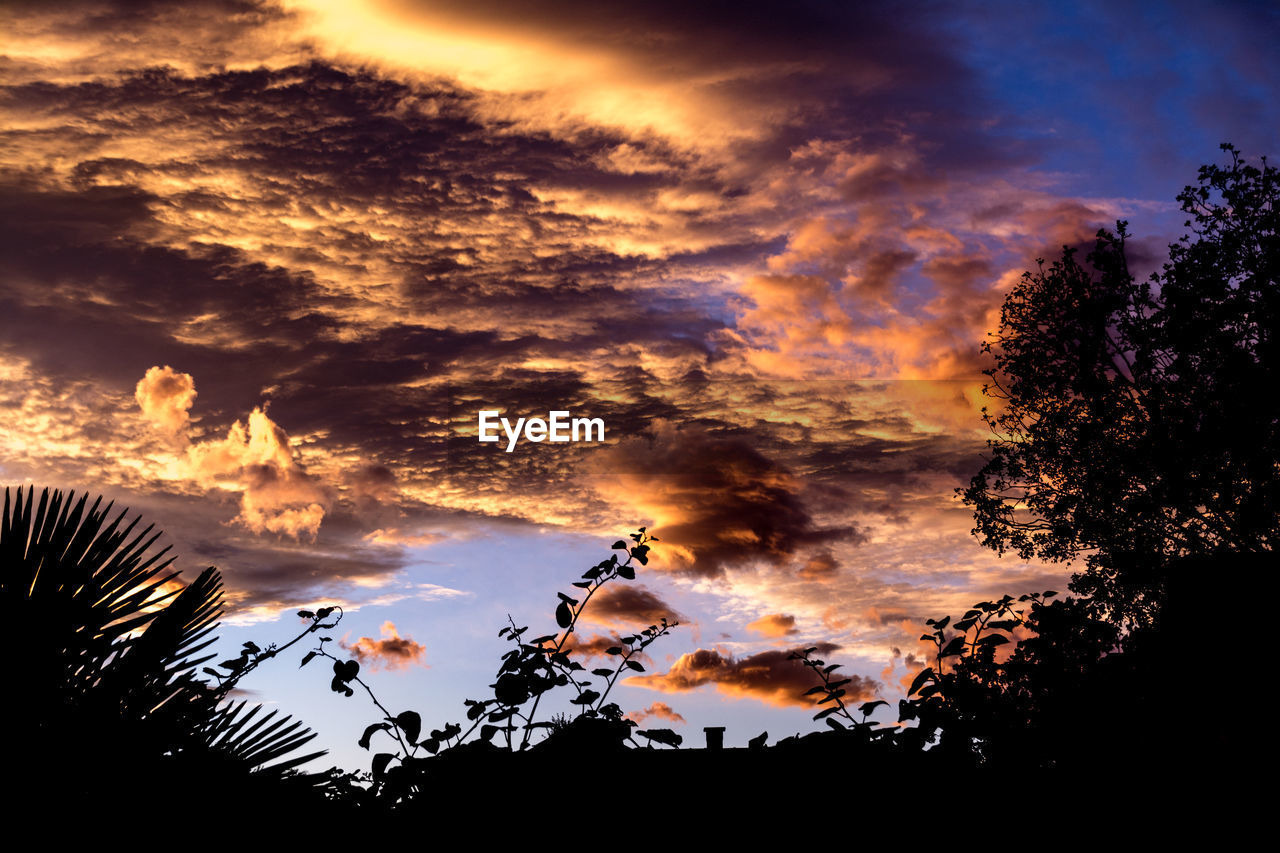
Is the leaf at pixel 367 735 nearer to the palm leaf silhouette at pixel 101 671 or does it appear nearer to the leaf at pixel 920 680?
the palm leaf silhouette at pixel 101 671

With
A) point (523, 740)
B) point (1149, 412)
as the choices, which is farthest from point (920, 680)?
point (1149, 412)

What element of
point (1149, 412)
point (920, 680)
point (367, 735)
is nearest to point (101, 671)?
point (367, 735)

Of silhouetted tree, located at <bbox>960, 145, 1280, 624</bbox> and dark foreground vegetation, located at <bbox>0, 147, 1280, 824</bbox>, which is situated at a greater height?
silhouetted tree, located at <bbox>960, 145, 1280, 624</bbox>

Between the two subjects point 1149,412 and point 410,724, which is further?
point 1149,412

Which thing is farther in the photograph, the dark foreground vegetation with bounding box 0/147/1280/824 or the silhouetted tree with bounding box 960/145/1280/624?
the silhouetted tree with bounding box 960/145/1280/624

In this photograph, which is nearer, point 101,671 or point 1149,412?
point 101,671

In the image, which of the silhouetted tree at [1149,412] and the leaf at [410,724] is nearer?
the leaf at [410,724]

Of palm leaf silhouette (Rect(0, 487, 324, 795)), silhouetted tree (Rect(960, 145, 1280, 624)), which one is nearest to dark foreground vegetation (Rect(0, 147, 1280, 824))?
palm leaf silhouette (Rect(0, 487, 324, 795))

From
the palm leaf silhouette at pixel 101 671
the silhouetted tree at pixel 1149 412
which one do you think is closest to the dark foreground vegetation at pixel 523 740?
the palm leaf silhouette at pixel 101 671

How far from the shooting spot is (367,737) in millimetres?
4703

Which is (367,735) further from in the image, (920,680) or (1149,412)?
(1149,412)

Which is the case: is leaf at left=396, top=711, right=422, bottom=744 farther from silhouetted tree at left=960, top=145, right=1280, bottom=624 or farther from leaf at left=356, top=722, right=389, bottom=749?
silhouetted tree at left=960, top=145, right=1280, bottom=624

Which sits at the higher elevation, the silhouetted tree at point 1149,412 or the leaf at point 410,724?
the silhouetted tree at point 1149,412

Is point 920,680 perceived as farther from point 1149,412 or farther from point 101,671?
point 1149,412
